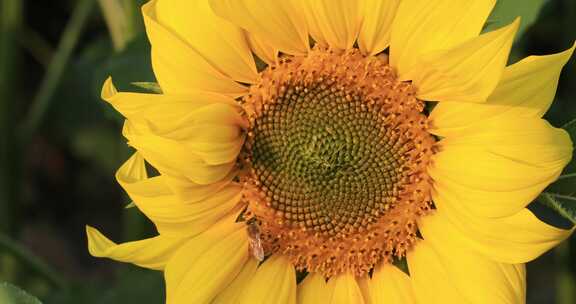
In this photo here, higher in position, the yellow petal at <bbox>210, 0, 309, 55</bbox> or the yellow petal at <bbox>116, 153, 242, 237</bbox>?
the yellow petal at <bbox>210, 0, 309, 55</bbox>

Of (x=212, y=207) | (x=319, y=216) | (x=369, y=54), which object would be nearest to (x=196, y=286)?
(x=212, y=207)

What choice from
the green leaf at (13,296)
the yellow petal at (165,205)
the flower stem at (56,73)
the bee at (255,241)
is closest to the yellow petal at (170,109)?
the yellow petal at (165,205)

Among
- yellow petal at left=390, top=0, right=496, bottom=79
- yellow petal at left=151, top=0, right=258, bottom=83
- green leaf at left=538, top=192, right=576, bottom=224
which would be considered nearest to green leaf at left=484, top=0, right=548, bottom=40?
yellow petal at left=390, top=0, right=496, bottom=79

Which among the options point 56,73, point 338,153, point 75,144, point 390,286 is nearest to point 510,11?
point 338,153

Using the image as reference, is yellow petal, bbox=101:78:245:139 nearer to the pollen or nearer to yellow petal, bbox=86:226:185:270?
the pollen

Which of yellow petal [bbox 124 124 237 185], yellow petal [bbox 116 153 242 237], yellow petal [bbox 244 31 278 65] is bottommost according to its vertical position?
yellow petal [bbox 116 153 242 237]

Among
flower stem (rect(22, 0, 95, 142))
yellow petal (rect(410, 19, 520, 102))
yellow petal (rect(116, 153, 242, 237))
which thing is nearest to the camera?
yellow petal (rect(410, 19, 520, 102))

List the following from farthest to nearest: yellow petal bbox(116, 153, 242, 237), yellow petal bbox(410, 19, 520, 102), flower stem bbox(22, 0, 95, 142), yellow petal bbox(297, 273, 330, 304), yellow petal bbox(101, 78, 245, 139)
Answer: flower stem bbox(22, 0, 95, 142)
yellow petal bbox(297, 273, 330, 304)
yellow petal bbox(116, 153, 242, 237)
yellow petal bbox(101, 78, 245, 139)
yellow petal bbox(410, 19, 520, 102)

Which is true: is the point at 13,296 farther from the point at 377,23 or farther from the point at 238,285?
the point at 377,23
